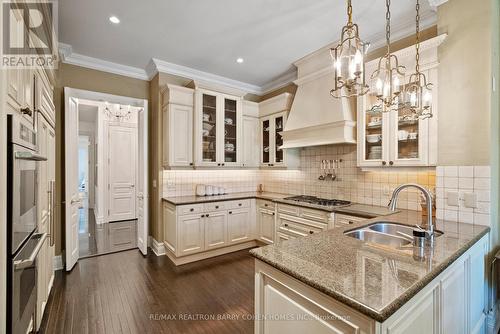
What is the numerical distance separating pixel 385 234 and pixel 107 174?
6.14 meters

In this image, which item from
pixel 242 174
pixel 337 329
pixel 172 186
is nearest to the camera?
pixel 337 329

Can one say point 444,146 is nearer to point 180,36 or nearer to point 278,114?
point 278,114

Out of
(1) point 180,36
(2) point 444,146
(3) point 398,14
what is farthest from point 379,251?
(1) point 180,36

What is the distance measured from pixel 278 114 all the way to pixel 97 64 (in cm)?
287

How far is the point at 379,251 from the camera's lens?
1.30 meters

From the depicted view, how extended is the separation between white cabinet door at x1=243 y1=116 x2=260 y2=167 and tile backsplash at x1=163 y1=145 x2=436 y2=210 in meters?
0.36

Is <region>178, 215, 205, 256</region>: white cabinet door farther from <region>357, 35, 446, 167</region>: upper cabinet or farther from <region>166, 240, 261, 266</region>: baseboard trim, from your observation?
<region>357, 35, 446, 167</region>: upper cabinet

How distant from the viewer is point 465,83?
76.2 inches

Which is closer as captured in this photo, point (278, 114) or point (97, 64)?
point (97, 64)

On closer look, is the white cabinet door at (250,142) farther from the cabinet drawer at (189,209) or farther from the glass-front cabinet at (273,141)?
the cabinet drawer at (189,209)

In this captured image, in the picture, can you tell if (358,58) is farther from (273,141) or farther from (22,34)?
(273,141)

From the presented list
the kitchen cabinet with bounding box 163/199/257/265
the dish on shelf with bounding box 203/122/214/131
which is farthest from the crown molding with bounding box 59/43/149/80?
the kitchen cabinet with bounding box 163/199/257/265

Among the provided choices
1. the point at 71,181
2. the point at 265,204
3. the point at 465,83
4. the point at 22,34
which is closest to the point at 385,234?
the point at 465,83

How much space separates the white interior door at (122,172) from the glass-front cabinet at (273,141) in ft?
12.6
